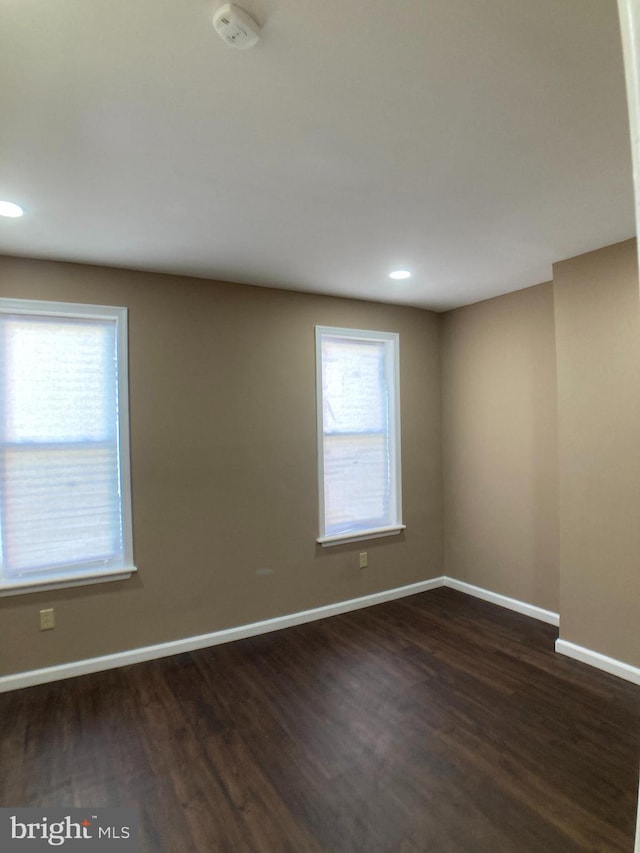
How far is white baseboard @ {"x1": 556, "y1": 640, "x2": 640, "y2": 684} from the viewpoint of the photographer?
2.61 metres

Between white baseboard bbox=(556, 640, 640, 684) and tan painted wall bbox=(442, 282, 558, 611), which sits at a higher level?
tan painted wall bbox=(442, 282, 558, 611)

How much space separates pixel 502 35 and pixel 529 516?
3120mm

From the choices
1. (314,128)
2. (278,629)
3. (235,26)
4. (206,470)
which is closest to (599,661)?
(278,629)

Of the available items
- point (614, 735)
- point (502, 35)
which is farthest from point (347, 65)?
point (614, 735)

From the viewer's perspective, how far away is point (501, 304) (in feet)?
12.3

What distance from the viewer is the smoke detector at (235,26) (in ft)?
3.60

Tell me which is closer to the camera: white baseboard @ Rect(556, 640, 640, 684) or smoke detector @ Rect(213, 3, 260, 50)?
smoke detector @ Rect(213, 3, 260, 50)

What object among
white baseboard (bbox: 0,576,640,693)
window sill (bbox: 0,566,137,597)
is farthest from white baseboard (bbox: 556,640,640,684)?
window sill (bbox: 0,566,137,597)

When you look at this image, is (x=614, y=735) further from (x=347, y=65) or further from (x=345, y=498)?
(x=347, y=65)

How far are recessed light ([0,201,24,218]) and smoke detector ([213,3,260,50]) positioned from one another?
4.69 ft

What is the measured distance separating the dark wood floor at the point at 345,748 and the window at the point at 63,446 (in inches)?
27.7

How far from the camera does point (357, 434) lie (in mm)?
3848

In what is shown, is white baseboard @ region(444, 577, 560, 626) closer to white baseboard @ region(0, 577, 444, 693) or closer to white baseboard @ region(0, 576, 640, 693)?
white baseboard @ region(0, 576, 640, 693)

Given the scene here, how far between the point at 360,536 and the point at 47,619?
224 cm
